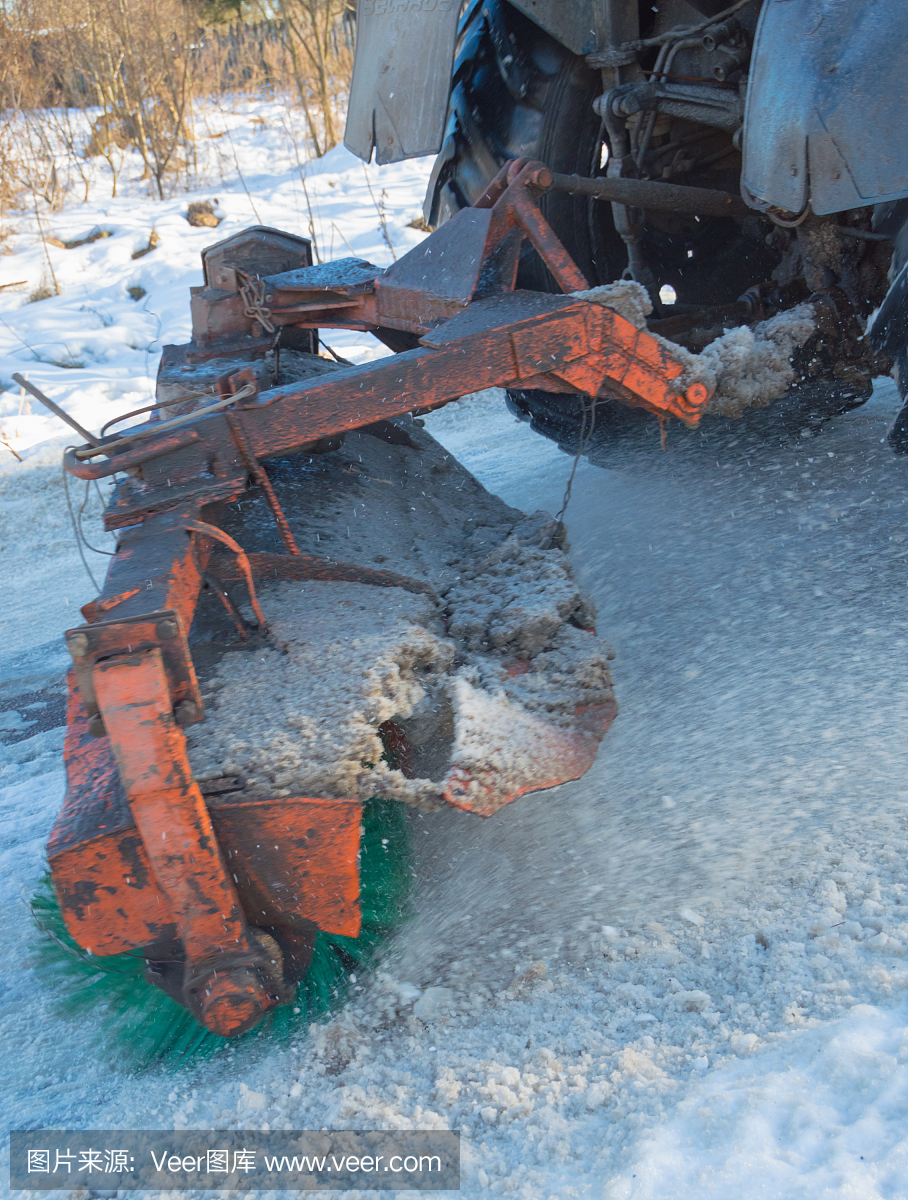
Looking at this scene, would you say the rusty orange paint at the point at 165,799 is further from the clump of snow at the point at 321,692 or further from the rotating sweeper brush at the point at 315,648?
the clump of snow at the point at 321,692

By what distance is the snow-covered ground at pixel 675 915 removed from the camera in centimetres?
112

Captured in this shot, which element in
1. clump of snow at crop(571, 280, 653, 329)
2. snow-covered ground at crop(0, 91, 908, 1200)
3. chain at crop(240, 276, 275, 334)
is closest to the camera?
snow-covered ground at crop(0, 91, 908, 1200)

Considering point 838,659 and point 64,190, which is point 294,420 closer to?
point 838,659

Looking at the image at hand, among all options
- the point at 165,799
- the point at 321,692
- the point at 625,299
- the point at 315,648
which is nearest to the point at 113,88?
the point at 625,299

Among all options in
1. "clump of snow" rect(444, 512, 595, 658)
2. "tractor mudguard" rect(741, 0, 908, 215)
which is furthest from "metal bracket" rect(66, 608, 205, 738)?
"tractor mudguard" rect(741, 0, 908, 215)

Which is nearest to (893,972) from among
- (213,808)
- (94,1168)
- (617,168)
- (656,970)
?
(656,970)

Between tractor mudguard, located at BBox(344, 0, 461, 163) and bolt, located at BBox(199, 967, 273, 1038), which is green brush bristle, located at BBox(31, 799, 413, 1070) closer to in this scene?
bolt, located at BBox(199, 967, 273, 1038)

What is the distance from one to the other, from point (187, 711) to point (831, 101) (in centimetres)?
155

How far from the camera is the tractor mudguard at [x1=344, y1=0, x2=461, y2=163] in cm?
254

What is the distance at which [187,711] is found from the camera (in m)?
1.30

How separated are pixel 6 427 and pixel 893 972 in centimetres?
492

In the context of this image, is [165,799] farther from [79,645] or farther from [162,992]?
[162,992]

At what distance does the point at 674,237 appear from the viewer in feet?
9.31

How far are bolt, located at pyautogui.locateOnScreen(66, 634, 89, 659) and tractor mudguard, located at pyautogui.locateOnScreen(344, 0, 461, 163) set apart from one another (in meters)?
1.99
